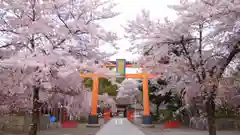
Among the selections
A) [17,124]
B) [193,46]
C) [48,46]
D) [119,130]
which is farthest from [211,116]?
[119,130]

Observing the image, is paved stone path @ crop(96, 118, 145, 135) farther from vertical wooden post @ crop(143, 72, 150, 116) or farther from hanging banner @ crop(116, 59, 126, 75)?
hanging banner @ crop(116, 59, 126, 75)

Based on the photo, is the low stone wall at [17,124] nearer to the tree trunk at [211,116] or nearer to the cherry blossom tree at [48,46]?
the cherry blossom tree at [48,46]

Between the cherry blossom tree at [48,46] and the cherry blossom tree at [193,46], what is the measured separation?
57.2 inches

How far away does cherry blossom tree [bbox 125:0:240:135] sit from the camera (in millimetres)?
7543

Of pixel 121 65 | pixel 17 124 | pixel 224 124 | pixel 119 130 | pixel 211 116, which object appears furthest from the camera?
pixel 121 65

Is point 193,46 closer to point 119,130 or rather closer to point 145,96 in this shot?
point 119,130

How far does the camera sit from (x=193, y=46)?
29.0 feet

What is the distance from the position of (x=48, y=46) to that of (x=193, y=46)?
4871 millimetres

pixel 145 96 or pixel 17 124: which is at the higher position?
pixel 145 96

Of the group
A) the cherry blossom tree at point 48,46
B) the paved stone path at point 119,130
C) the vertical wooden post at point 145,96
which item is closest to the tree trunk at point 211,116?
the cherry blossom tree at point 48,46

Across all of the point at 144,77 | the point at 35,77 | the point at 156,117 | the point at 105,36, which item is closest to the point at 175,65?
the point at 105,36

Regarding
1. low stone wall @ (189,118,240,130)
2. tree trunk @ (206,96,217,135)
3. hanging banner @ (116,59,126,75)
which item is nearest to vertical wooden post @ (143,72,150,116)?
hanging banner @ (116,59,126,75)

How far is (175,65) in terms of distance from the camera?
324 inches

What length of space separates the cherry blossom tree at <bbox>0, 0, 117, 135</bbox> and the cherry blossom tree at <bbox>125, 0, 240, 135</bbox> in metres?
1.45
